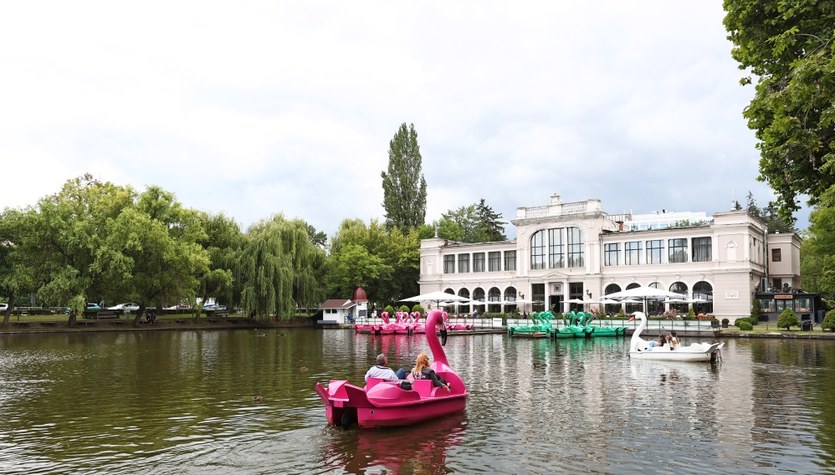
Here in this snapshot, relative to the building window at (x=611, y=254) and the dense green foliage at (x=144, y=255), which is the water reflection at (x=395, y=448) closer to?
the dense green foliage at (x=144, y=255)

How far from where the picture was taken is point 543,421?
15.0 m

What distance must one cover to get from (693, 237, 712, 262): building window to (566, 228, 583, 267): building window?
1106 cm

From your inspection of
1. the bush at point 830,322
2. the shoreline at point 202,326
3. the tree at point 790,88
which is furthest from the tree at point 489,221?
the tree at point 790,88

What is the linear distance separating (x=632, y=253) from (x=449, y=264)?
21.5m

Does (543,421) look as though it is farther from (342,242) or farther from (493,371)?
(342,242)

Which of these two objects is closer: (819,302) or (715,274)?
(819,302)

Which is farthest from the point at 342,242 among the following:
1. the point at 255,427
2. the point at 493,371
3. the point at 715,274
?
the point at 255,427

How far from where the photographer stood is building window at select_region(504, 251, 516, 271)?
74.9m

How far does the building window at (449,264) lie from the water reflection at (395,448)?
63953 millimetres

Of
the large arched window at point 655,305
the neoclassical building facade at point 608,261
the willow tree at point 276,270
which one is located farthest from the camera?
the large arched window at point 655,305

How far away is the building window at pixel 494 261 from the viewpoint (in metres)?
76.1

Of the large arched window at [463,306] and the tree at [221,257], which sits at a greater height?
the tree at [221,257]

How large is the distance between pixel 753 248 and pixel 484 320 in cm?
2524

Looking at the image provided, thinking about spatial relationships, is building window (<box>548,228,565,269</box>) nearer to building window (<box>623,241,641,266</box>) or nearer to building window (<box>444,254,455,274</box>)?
building window (<box>623,241,641,266</box>)
